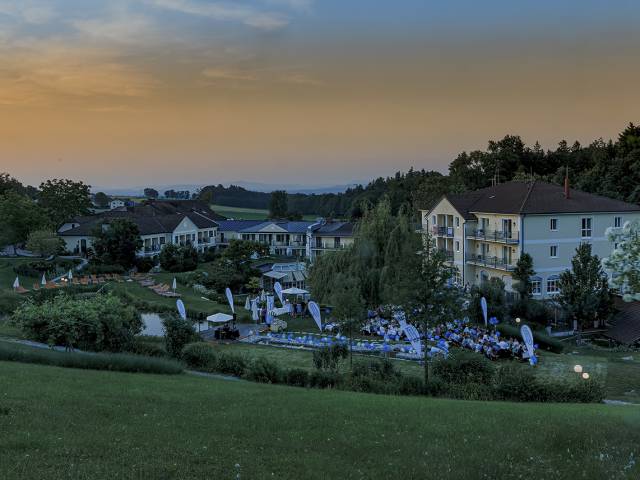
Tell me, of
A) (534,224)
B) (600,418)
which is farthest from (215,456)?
(534,224)

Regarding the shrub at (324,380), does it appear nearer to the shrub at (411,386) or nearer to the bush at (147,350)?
the shrub at (411,386)

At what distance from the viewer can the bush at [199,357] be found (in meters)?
20.2

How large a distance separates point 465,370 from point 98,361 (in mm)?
11651

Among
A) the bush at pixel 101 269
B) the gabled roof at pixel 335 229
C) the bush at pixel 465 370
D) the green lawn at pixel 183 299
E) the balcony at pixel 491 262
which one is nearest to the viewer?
the bush at pixel 465 370

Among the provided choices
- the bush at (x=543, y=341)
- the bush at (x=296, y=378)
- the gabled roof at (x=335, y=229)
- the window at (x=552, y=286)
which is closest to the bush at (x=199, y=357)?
the bush at (x=296, y=378)

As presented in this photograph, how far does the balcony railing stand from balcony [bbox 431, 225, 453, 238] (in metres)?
2.03

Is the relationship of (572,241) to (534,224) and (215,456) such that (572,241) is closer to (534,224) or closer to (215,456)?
(534,224)

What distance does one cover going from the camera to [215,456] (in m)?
8.37

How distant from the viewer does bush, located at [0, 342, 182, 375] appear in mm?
17891

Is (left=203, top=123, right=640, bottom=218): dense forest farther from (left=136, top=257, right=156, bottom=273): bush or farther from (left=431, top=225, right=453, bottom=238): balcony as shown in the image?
(left=136, top=257, right=156, bottom=273): bush

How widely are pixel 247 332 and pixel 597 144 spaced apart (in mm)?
80348

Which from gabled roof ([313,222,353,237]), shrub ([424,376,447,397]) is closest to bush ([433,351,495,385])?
shrub ([424,376,447,397])

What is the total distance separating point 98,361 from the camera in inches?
711

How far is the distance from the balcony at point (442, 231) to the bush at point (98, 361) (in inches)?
1213
